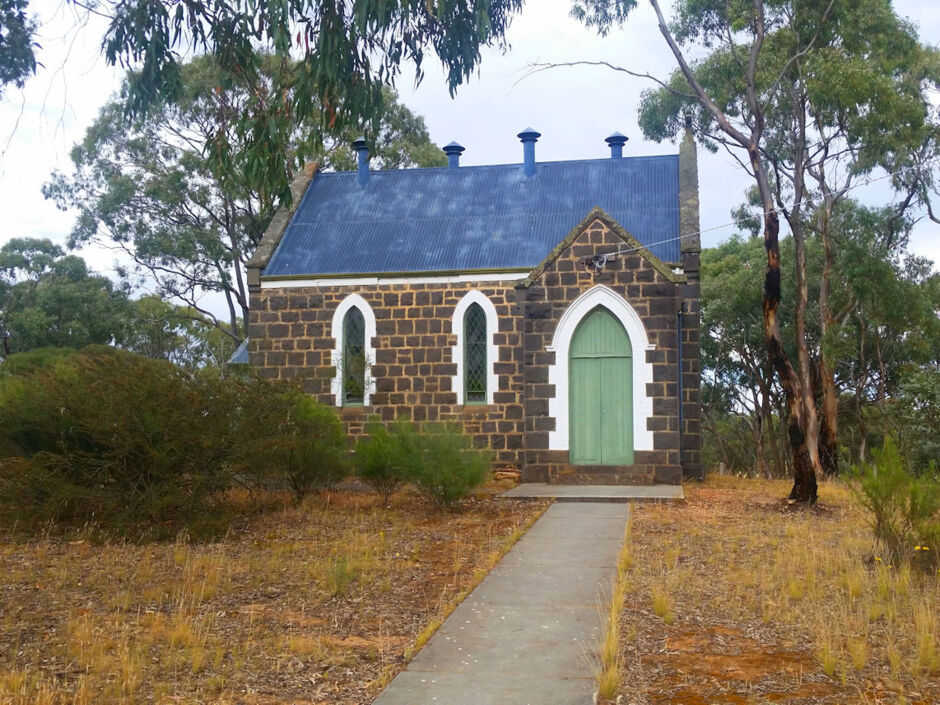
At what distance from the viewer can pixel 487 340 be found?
19062 mm

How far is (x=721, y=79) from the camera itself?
23719mm

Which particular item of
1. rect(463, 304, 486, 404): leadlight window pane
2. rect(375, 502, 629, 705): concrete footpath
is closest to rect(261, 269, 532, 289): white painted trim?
rect(463, 304, 486, 404): leadlight window pane

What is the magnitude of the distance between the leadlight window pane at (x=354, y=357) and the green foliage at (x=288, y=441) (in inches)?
169

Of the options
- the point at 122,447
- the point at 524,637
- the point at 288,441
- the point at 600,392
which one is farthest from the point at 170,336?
the point at 524,637

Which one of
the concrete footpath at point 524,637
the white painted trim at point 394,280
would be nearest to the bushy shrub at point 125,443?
the concrete footpath at point 524,637

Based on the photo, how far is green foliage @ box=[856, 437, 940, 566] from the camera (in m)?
9.12

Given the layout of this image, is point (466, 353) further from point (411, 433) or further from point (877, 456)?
point (877, 456)

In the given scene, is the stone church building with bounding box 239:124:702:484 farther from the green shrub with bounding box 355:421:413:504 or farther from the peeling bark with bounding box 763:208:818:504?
the peeling bark with bounding box 763:208:818:504

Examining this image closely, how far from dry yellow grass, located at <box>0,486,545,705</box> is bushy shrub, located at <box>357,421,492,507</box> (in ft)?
3.35

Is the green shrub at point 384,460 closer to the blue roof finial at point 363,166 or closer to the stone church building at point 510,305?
the stone church building at point 510,305

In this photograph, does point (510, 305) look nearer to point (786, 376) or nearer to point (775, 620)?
point (786, 376)

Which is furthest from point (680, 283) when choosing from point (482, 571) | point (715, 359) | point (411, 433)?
point (715, 359)

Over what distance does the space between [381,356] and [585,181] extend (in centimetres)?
613

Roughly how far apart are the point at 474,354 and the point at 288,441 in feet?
23.7
